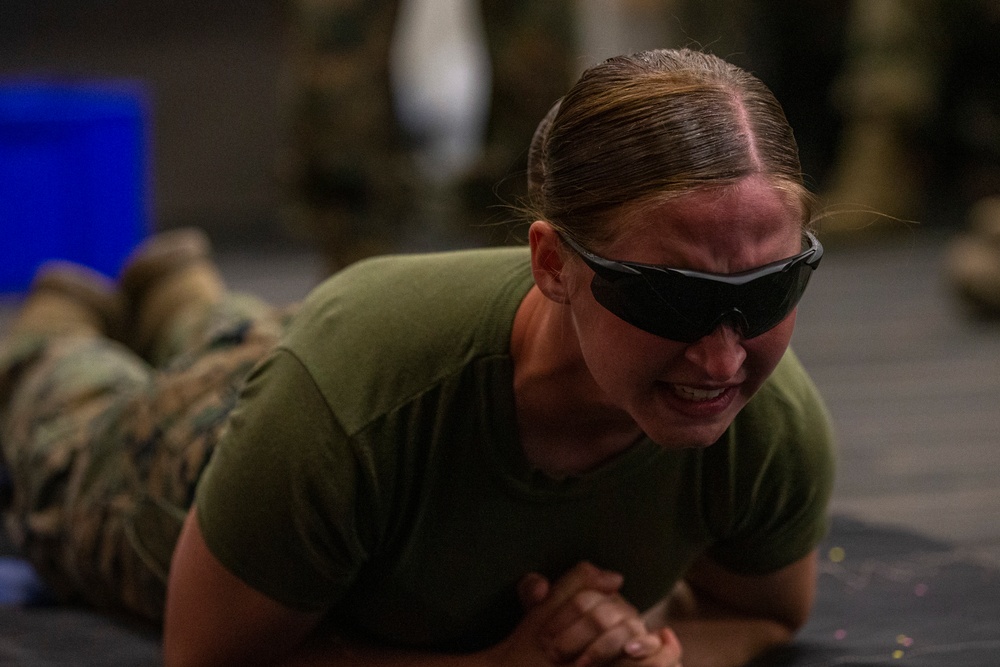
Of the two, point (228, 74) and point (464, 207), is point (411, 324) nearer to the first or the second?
point (464, 207)

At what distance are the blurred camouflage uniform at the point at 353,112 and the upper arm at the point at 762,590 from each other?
7.34ft

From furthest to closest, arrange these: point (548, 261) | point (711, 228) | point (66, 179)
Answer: point (66, 179), point (548, 261), point (711, 228)

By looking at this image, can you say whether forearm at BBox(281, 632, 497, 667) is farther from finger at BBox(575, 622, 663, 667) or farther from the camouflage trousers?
the camouflage trousers

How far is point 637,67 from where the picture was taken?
3.67 ft

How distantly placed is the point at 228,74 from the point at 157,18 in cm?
38

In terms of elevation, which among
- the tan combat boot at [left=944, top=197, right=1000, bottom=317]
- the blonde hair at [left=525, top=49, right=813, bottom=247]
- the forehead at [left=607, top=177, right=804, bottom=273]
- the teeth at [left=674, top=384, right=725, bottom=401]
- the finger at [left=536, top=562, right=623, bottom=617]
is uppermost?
the blonde hair at [left=525, top=49, right=813, bottom=247]

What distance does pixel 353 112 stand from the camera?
3.79 meters

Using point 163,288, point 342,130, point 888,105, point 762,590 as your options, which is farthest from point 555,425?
point 888,105

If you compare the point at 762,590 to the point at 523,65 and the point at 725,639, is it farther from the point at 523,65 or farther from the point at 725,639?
the point at 523,65

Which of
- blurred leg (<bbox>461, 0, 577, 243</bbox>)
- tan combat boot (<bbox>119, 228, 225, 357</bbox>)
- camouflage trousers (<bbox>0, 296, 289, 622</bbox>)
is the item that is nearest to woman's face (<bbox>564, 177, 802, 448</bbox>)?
camouflage trousers (<bbox>0, 296, 289, 622</bbox>)

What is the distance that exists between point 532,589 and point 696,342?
38 centimetres

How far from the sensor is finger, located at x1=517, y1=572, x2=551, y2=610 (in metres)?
1.36

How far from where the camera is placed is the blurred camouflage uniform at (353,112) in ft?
12.3

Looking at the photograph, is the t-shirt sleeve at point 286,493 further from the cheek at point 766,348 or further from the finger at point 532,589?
the cheek at point 766,348
